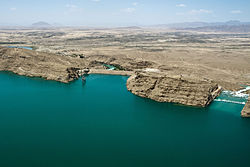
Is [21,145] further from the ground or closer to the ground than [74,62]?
closer to the ground

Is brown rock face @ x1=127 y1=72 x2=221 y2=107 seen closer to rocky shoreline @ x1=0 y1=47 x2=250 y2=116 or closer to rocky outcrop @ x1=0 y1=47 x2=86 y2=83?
rocky shoreline @ x1=0 y1=47 x2=250 y2=116

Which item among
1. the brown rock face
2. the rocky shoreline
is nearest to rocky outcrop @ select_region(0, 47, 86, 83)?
the rocky shoreline

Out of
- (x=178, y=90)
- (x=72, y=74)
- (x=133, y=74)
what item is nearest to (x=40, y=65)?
(x=72, y=74)

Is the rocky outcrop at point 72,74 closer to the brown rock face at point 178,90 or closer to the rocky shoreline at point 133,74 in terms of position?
the rocky shoreline at point 133,74

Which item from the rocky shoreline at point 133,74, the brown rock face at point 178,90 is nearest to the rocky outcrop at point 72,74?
the rocky shoreline at point 133,74

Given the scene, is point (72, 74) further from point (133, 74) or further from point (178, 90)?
point (178, 90)

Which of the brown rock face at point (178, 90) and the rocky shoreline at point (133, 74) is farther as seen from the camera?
the rocky shoreline at point (133, 74)

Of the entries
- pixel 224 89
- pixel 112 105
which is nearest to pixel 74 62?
pixel 112 105

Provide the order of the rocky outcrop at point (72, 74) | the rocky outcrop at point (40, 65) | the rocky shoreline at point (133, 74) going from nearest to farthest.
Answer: the rocky shoreline at point (133, 74) → the rocky outcrop at point (72, 74) → the rocky outcrop at point (40, 65)

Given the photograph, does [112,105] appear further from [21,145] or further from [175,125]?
[21,145]
